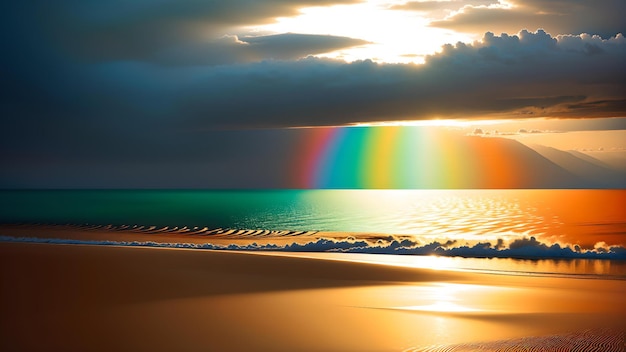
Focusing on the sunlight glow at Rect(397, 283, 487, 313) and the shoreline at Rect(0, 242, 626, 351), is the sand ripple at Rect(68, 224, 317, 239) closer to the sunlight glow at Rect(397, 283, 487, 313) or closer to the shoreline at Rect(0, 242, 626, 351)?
the shoreline at Rect(0, 242, 626, 351)

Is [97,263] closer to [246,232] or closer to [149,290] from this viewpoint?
[149,290]

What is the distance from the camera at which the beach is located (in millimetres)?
9648

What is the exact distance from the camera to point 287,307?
12.7 m

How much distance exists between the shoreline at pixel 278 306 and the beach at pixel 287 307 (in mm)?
27

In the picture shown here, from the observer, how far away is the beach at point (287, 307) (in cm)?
965

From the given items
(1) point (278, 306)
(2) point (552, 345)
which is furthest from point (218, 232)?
(2) point (552, 345)

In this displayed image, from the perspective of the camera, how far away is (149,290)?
14.4 metres

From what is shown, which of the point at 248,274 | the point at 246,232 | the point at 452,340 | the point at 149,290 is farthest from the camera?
the point at 246,232

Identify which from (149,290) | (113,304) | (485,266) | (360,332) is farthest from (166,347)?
(485,266)

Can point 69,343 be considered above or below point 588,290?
above

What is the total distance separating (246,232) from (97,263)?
25.5m

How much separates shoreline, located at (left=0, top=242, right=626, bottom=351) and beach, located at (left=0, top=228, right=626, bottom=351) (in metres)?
0.03

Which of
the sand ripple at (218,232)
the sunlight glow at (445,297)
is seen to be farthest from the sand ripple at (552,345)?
the sand ripple at (218,232)

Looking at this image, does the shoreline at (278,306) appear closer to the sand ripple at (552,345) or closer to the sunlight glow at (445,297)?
the sunlight glow at (445,297)
